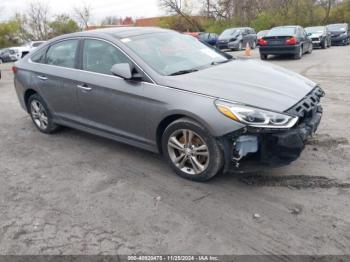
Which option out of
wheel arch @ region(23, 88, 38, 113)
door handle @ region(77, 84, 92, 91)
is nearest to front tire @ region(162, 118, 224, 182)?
door handle @ region(77, 84, 92, 91)

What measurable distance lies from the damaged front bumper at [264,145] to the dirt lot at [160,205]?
321 millimetres

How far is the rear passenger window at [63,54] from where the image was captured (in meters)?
4.94

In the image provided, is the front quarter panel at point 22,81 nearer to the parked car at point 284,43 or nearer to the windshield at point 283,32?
the parked car at point 284,43

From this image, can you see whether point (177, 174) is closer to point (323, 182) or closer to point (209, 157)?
point (209, 157)

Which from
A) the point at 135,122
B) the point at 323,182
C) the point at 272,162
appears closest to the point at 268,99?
the point at 272,162

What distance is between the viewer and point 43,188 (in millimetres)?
3986

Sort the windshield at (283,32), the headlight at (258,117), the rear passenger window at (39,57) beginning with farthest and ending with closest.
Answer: the windshield at (283,32) < the rear passenger window at (39,57) < the headlight at (258,117)

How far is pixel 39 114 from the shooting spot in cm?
579

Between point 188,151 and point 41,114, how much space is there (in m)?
3.08

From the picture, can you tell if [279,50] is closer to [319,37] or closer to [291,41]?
[291,41]

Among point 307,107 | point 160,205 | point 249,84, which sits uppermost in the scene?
point 249,84

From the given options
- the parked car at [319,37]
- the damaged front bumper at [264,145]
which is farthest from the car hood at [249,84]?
the parked car at [319,37]

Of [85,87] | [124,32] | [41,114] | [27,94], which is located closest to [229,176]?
[85,87]

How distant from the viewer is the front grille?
3508 millimetres
